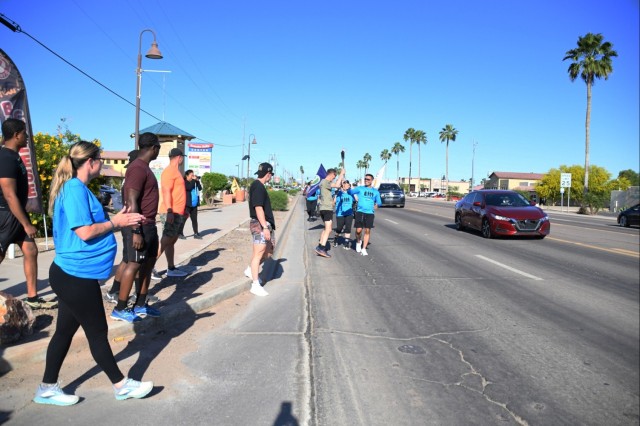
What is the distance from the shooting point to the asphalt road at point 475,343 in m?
3.21

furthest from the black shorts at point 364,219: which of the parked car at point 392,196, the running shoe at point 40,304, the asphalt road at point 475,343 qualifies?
the parked car at point 392,196

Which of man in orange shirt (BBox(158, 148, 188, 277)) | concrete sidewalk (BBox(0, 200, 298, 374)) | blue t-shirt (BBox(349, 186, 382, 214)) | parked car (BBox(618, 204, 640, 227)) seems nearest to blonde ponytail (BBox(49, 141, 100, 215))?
concrete sidewalk (BBox(0, 200, 298, 374))

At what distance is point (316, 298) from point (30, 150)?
14.8 feet

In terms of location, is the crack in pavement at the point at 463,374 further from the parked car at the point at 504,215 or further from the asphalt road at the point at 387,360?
the parked car at the point at 504,215

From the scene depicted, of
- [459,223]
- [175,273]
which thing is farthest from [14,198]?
[459,223]

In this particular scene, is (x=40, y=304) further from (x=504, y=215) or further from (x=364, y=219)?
(x=504, y=215)

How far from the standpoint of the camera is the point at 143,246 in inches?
176

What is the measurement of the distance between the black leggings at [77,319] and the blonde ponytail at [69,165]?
1.69 ft

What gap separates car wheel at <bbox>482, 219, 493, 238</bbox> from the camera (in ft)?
44.9

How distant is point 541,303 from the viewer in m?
6.17

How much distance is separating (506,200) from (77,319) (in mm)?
13291

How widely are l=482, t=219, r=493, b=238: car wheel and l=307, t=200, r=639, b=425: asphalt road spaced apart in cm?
441

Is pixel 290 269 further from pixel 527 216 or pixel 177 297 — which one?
pixel 527 216

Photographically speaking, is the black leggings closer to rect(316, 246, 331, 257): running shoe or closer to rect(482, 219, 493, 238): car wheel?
rect(316, 246, 331, 257): running shoe
